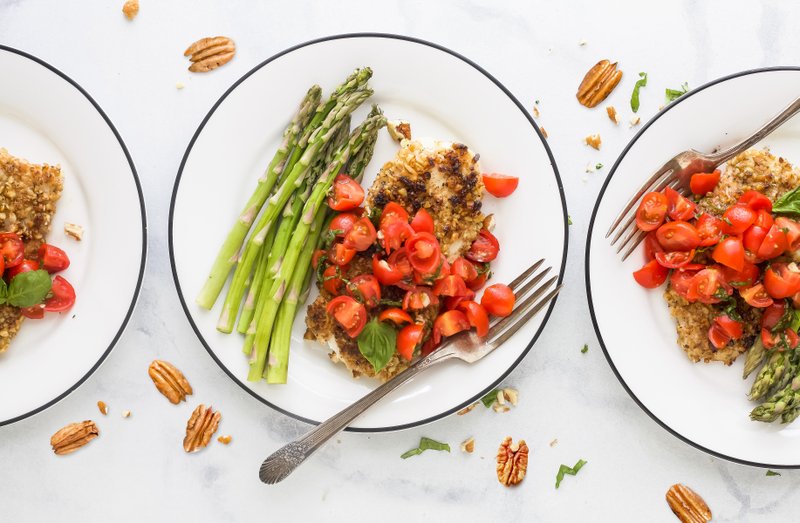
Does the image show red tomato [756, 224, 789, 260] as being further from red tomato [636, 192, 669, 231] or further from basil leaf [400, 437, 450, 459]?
basil leaf [400, 437, 450, 459]

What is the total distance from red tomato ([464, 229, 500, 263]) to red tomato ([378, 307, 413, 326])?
19.1 inches

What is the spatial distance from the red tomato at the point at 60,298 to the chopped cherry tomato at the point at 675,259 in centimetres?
318

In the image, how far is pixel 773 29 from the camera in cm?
384

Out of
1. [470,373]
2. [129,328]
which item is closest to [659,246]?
[470,373]

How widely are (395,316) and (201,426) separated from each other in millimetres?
1381

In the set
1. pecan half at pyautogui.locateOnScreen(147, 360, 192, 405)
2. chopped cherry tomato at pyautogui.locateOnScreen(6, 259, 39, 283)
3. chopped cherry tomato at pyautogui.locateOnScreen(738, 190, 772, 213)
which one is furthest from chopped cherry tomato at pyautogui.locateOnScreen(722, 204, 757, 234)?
chopped cherry tomato at pyautogui.locateOnScreen(6, 259, 39, 283)

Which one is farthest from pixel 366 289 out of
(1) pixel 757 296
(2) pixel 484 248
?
(1) pixel 757 296

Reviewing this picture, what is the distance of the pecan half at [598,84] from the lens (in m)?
3.82

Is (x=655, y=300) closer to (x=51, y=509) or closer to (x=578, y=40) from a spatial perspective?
(x=578, y=40)

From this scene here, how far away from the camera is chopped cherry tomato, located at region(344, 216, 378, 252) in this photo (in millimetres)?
3377

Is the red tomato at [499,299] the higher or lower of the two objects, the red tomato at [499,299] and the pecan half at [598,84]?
the lower

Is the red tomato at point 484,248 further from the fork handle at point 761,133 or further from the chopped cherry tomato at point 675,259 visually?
the fork handle at point 761,133

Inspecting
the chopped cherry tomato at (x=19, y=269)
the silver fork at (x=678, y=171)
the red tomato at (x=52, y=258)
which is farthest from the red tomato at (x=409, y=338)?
the chopped cherry tomato at (x=19, y=269)

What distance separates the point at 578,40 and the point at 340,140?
59.2 inches
